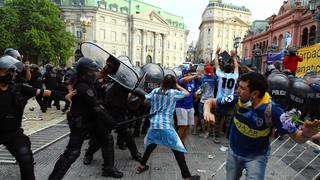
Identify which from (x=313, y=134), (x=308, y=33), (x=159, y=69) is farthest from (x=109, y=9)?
(x=313, y=134)

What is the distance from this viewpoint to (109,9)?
82.3 meters

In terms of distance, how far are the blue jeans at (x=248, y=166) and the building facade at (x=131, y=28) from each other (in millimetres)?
66119

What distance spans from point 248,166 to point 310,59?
7.68 metres

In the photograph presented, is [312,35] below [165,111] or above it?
above

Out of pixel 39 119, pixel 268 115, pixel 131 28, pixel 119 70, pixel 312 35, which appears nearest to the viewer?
pixel 268 115

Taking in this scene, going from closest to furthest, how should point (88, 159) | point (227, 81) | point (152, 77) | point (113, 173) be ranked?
1. point (113, 173)
2. point (88, 159)
3. point (227, 81)
4. point (152, 77)

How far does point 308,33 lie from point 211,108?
25.8 m

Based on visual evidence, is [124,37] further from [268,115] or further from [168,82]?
[268,115]

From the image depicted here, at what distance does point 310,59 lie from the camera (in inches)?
387

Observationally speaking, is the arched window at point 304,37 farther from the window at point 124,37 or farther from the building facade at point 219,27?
the building facade at point 219,27

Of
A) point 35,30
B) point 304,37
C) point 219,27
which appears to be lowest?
point 304,37

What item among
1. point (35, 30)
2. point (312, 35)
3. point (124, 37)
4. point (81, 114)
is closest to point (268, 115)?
point (81, 114)

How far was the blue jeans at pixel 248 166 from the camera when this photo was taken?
324cm

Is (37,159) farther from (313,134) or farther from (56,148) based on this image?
(313,134)
